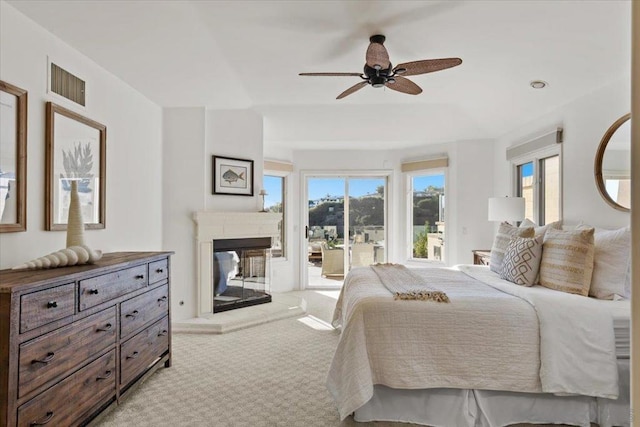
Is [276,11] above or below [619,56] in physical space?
above

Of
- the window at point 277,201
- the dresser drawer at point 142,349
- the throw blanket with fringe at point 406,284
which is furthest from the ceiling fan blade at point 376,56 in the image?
the window at point 277,201

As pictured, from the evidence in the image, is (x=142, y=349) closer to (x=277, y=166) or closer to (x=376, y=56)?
(x=376, y=56)

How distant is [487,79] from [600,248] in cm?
201

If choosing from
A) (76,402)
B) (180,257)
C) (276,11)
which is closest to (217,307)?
(180,257)

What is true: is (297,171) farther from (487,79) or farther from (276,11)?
(276,11)

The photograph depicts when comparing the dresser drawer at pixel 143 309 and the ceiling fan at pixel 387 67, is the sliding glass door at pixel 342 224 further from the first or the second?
the dresser drawer at pixel 143 309

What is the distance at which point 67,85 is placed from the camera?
2.65 m

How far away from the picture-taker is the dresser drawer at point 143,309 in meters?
2.45

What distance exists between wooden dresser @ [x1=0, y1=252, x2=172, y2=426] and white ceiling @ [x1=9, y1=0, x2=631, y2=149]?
5.50ft

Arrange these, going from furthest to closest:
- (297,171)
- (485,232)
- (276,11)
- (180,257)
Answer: (297,171), (485,232), (180,257), (276,11)

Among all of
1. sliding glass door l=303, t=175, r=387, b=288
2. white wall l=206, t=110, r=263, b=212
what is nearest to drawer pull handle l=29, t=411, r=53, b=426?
white wall l=206, t=110, r=263, b=212

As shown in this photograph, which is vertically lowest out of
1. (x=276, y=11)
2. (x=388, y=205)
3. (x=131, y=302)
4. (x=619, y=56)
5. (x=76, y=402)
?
(x=76, y=402)

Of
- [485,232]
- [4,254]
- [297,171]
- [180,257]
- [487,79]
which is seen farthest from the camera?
[297,171]

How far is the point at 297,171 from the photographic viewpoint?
631 cm
